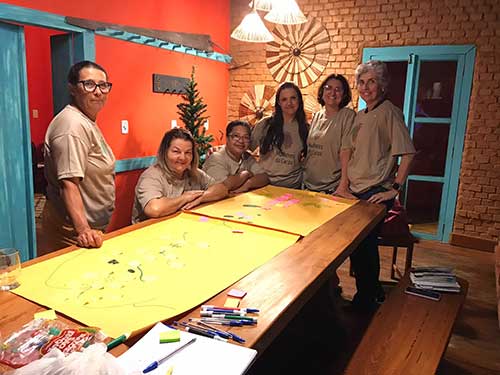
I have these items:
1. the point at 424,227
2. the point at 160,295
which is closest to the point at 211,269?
the point at 160,295

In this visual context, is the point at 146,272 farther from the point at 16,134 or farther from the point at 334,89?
the point at 16,134

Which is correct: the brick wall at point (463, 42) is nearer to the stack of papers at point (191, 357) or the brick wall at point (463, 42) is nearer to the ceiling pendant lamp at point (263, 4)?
the ceiling pendant lamp at point (263, 4)

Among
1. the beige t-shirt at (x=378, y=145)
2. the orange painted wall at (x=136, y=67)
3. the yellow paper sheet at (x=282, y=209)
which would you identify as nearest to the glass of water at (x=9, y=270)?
the yellow paper sheet at (x=282, y=209)

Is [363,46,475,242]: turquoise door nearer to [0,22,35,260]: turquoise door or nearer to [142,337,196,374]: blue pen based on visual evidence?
[0,22,35,260]: turquoise door

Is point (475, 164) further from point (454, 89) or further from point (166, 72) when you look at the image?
point (166, 72)

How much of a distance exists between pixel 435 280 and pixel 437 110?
2.76m

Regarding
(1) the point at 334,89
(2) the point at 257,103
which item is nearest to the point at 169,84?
(2) the point at 257,103

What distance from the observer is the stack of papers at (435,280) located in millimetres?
2297

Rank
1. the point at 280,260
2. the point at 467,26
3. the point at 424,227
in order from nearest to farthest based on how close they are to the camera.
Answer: the point at 280,260 < the point at 467,26 < the point at 424,227

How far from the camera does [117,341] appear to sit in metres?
0.94

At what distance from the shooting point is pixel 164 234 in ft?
5.67

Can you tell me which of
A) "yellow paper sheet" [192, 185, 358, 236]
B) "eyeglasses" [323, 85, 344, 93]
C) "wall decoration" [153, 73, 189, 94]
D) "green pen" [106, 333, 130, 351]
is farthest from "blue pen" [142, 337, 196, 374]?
"wall decoration" [153, 73, 189, 94]

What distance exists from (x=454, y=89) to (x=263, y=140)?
102 inches

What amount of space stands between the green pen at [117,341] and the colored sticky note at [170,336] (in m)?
0.08
